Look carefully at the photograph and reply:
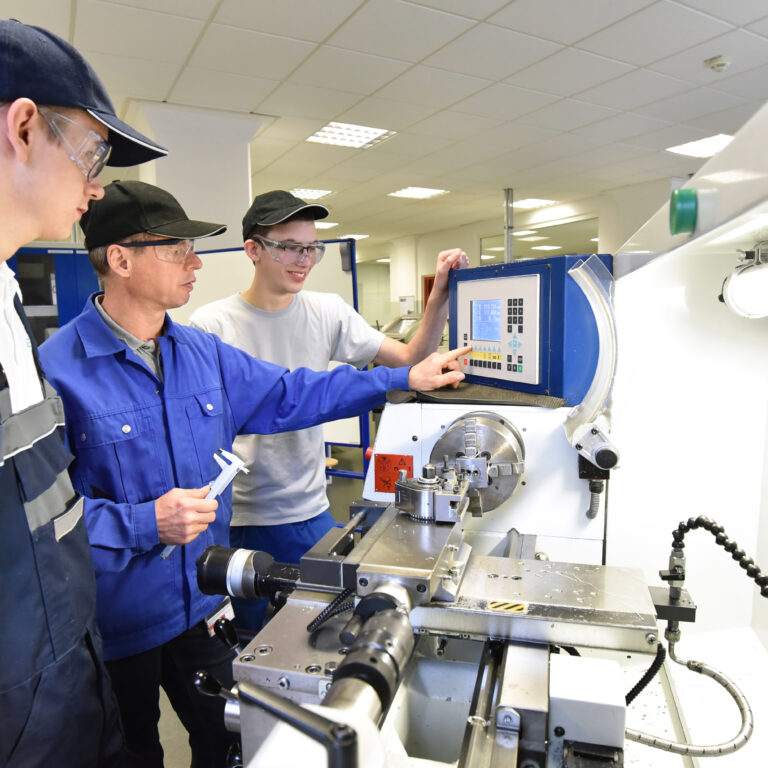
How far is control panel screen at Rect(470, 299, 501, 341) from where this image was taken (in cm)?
121

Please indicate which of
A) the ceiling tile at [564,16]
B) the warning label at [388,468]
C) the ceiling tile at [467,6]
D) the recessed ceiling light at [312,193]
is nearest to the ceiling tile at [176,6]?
the ceiling tile at [467,6]

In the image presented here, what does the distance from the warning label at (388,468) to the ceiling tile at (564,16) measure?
2518 mm

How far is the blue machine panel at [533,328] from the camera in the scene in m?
1.04

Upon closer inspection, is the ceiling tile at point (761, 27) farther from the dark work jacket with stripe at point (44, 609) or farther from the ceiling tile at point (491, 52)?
the dark work jacket with stripe at point (44, 609)

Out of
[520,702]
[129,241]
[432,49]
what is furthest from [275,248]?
[432,49]

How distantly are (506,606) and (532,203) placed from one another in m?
7.66

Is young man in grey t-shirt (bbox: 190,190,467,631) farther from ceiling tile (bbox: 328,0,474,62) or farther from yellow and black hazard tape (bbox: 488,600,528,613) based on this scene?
ceiling tile (bbox: 328,0,474,62)

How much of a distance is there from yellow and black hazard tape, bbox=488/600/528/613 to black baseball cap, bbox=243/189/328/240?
47.8 inches

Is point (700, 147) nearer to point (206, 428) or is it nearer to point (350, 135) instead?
point (350, 135)

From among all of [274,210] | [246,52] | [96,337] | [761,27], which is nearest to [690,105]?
[761,27]

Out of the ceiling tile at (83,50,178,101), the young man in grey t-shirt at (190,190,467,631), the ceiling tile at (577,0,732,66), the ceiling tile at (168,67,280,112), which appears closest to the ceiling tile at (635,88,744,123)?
the ceiling tile at (577,0,732,66)

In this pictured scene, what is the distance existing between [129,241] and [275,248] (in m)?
0.45

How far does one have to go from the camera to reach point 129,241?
125cm

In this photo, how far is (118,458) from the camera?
1148mm
